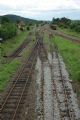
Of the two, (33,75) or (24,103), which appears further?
(33,75)

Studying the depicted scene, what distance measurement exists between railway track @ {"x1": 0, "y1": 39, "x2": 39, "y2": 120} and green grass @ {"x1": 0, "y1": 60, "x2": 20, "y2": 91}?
920mm

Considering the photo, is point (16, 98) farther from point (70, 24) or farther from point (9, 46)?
point (70, 24)

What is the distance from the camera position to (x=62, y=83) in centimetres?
2598

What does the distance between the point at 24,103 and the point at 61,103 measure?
246cm

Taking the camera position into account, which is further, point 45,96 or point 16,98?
point 45,96

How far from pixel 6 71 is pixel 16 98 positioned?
9.96 m

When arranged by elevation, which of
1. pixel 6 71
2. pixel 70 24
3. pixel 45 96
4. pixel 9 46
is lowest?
pixel 70 24

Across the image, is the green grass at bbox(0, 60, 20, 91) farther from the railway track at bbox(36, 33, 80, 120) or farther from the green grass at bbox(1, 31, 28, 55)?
the green grass at bbox(1, 31, 28, 55)

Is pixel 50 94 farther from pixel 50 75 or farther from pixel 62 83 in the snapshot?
pixel 50 75

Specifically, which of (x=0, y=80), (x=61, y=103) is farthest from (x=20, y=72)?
(x=61, y=103)

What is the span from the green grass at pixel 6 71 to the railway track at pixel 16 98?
36.2 inches

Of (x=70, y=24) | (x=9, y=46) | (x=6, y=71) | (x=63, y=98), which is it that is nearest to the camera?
(x=63, y=98)

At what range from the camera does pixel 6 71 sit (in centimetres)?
3133

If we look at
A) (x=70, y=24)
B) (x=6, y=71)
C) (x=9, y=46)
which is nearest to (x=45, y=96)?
(x=6, y=71)
